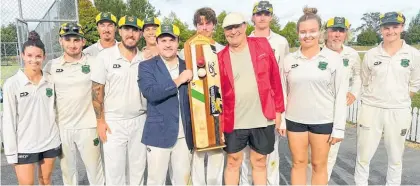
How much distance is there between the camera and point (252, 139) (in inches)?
140

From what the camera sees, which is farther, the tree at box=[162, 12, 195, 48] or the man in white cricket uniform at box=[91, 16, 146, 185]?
the tree at box=[162, 12, 195, 48]

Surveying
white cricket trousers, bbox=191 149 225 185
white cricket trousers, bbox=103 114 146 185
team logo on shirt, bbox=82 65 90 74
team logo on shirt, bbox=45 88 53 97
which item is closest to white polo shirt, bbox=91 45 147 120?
white cricket trousers, bbox=103 114 146 185

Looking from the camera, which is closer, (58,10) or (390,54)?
(390,54)

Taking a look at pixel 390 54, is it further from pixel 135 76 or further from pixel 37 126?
pixel 37 126

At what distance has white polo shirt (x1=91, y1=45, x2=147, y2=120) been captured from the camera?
11.5 feet

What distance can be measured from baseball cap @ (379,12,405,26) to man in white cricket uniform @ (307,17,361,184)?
1.32 ft

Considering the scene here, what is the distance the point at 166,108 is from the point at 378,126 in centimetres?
266

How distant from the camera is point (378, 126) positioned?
4020 millimetres

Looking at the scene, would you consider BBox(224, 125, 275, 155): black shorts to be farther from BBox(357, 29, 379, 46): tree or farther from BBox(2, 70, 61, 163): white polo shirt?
BBox(357, 29, 379, 46): tree

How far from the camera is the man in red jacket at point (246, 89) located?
3.40 meters

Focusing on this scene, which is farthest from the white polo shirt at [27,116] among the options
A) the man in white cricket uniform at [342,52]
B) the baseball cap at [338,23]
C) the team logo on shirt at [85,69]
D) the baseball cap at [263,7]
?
the baseball cap at [338,23]

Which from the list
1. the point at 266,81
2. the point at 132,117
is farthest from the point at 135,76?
the point at 266,81

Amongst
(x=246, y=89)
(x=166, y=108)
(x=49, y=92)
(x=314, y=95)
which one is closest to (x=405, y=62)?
(x=314, y=95)

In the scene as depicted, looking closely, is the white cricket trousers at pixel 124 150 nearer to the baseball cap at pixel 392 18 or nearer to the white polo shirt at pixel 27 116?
the white polo shirt at pixel 27 116
